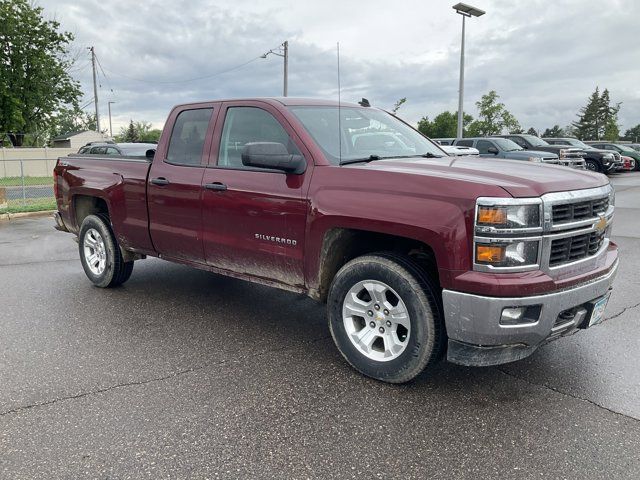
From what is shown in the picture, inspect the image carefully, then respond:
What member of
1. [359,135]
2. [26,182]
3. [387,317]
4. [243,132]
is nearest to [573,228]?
[387,317]

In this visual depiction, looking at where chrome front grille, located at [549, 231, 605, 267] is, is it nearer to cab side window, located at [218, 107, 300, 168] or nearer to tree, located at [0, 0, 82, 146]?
cab side window, located at [218, 107, 300, 168]

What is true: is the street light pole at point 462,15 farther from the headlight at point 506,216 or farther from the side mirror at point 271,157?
the headlight at point 506,216

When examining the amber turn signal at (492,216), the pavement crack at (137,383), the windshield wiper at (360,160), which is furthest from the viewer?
the windshield wiper at (360,160)

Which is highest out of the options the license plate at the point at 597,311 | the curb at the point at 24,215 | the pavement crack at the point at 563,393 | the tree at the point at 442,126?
the tree at the point at 442,126

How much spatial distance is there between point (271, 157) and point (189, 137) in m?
1.51

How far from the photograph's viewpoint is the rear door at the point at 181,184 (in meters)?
4.66

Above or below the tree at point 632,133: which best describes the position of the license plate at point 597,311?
below

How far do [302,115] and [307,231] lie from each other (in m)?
1.02

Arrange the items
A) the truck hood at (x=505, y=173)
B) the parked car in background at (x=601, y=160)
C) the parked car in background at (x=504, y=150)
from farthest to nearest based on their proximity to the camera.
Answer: the parked car in background at (x=601, y=160), the parked car in background at (x=504, y=150), the truck hood at (x=505, y=173)

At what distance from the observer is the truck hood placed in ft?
10.2

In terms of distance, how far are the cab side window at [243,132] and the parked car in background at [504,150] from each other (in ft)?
46.0

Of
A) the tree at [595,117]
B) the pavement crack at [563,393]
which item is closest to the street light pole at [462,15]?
the pavement crack at [563,393]

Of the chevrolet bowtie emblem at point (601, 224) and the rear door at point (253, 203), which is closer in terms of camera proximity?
the chevrolet bowtie emblem at point (601, 224)

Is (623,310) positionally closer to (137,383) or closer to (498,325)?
(498,325)
